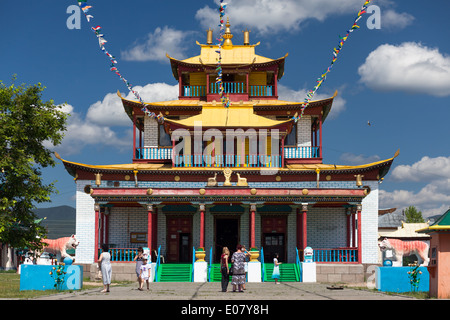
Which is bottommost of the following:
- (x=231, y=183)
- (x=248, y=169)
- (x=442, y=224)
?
(x=442, y=224)

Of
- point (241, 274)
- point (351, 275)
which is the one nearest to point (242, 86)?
point (351, 275)

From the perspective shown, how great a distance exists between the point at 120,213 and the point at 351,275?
44.4 ft

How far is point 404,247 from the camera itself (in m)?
32.8

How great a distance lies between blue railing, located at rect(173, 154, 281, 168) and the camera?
115ft

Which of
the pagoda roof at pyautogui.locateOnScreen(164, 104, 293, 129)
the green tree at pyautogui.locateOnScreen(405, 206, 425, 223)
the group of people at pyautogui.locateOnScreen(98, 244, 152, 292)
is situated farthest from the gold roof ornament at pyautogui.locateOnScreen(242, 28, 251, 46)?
the green tree at pyautogui.locateOnScreen(405, 206, 425, 223)

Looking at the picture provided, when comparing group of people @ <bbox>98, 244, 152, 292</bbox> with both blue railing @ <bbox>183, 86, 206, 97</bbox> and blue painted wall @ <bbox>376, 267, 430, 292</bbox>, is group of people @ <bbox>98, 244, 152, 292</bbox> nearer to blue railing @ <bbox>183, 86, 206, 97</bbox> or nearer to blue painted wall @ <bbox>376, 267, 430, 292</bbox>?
blue painted wall @ <bbox>376, 267, 430, 292</bbox>

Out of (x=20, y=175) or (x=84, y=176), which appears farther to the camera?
(x=84, y=176)

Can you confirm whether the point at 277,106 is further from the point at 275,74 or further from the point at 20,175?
the point at 20,175

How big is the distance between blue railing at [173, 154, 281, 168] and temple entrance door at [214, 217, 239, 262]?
10.4ft

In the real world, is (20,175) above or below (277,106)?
below

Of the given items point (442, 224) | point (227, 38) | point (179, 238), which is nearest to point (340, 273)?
point (179, 238)

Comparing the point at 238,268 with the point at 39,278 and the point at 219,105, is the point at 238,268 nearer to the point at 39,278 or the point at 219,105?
the point at 39,278

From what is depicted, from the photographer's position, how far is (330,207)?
113 feet

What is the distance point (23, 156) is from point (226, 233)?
1284 centimetres
